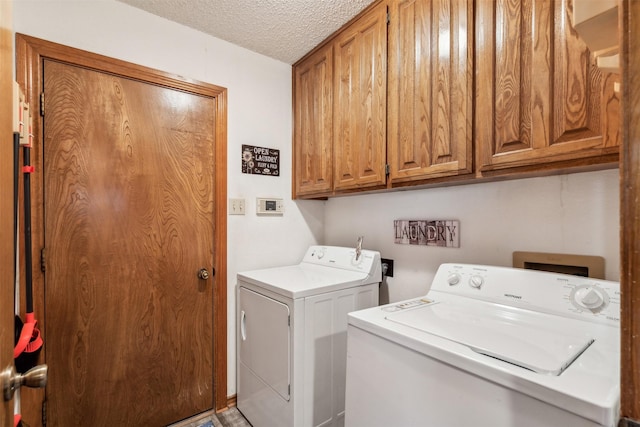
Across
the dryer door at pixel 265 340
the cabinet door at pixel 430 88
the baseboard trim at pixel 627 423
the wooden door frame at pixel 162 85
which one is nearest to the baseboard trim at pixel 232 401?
the wooden door frame at pixel 162 85

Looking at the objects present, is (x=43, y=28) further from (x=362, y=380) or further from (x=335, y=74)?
(x=362, y=380)

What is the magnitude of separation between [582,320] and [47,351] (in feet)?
7.43

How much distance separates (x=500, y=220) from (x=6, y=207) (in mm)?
1710

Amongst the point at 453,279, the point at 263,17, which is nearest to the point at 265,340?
the point at 453,279

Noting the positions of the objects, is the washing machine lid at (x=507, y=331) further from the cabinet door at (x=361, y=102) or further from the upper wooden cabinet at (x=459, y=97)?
the cabinet door at (x=361, y=102)

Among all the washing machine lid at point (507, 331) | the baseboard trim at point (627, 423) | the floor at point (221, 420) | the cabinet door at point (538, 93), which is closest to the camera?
the baseboard trim at point (627, 423)

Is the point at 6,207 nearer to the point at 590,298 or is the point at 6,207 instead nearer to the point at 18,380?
the point at 18,380

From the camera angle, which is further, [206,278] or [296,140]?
[296,140]

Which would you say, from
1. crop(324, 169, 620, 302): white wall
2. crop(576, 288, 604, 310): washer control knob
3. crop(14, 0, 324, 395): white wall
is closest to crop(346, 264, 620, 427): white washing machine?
crop(576, 288, 604, 310): washer control knob

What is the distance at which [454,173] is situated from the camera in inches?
50.3

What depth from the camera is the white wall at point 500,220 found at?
1152 mm

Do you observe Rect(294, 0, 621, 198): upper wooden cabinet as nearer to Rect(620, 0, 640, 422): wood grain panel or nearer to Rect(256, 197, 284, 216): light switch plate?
Rect(256, 197, 284, 216): light switch plate

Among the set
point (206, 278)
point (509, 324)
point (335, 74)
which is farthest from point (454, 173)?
point (206, 278)

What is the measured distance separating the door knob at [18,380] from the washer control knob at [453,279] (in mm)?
1394
